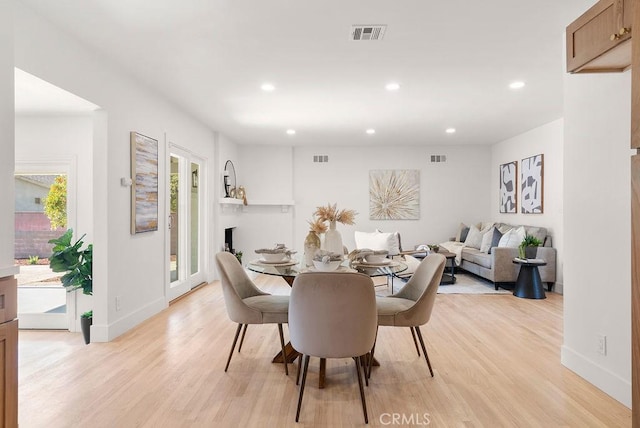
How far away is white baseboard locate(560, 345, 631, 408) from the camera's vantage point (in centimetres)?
236

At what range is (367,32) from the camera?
2959 mm

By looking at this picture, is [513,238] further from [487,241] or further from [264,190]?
[264,190]

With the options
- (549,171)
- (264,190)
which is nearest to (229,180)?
(264,190)

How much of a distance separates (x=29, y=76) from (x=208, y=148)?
3666 millimetres

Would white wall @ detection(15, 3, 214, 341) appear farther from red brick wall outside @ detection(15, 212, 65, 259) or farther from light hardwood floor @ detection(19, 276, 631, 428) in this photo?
red brick wall outside @ detection(15, 212, 65, 259)

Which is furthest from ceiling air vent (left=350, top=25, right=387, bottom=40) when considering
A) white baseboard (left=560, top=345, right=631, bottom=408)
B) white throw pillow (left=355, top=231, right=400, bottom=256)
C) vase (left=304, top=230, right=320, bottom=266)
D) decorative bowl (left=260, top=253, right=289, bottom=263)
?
white throw pillow (left=355, top=231, right=400, bottom=256)

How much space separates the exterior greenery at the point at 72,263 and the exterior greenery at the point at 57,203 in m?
0.36

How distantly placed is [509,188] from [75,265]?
21.9 feet

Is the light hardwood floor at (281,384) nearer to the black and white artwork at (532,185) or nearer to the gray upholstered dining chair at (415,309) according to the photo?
the gray upholstered dining chair at (415,309)

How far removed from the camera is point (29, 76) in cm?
265

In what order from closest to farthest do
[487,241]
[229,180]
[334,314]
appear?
[334,314], [487,241], [229,180]

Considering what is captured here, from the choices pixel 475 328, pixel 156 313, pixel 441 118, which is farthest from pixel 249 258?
pixel 475 328

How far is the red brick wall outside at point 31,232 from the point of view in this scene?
386 cm

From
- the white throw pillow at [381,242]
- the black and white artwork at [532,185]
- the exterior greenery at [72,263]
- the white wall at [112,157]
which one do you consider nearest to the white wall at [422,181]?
the white throw pillow at [381,242]
